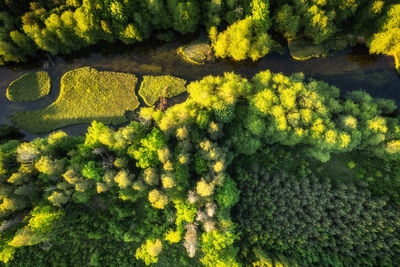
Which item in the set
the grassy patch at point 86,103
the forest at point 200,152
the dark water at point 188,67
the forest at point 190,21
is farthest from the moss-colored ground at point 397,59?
the grassy patch at point 86,103

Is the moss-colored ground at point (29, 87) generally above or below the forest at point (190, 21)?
below

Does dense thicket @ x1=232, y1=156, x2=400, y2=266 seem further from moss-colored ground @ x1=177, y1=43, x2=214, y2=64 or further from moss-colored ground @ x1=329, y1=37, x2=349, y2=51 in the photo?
moss-colored ground @ x1=329, y1=37, x2=349, y2=51

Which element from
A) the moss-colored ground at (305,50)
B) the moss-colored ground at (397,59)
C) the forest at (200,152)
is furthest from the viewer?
the moss-colored ground at (305,50)

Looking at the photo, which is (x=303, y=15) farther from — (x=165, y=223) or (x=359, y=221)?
(x=165, y=223)

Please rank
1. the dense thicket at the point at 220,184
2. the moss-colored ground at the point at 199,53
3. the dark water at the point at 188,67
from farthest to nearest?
the moss-colored ground at the point at 199,53 < the dark water at the point at 188,67 < the dense thicket at the point at 220,184

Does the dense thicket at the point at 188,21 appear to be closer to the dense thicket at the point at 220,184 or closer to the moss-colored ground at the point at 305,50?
Answer: the moss-colored ground at the point at 305,50

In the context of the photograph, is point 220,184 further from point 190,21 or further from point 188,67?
point 190,21

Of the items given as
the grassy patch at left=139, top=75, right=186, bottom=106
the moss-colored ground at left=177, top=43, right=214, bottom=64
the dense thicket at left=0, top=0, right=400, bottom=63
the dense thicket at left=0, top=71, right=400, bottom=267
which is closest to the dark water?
the moss-colored ground at left=177, top=43, right=214, bottom=64

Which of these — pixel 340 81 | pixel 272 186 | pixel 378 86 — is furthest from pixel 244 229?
pixel 378 86
